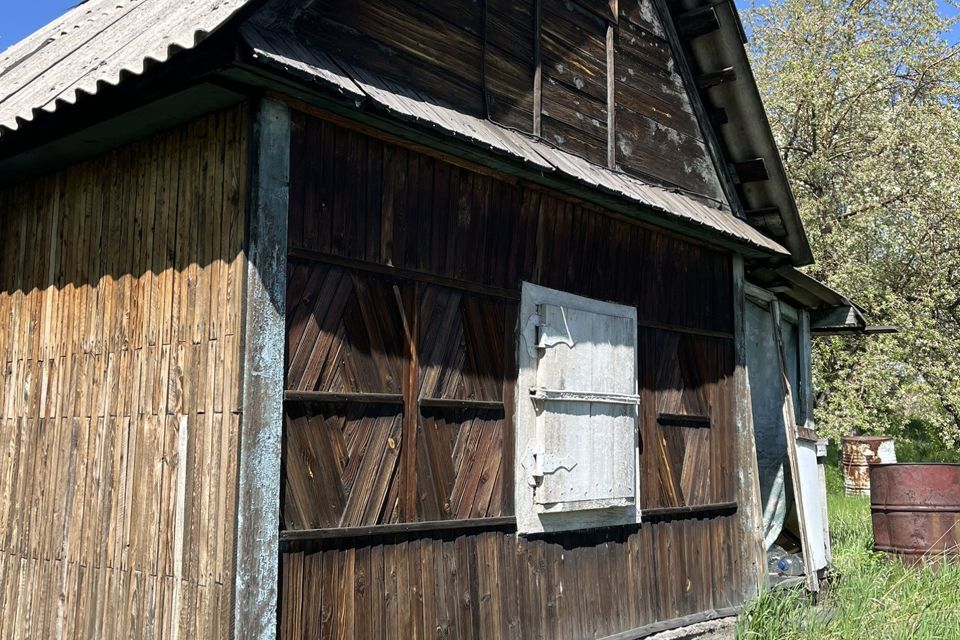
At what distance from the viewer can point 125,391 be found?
4.91 metres

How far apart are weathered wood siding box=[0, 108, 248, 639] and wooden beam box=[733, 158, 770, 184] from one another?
17.0 ft

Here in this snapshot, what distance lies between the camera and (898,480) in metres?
9.73

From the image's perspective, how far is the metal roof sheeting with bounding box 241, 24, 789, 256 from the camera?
4203mm

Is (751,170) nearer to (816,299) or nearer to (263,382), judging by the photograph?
(816,299)

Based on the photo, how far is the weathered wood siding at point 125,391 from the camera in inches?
172

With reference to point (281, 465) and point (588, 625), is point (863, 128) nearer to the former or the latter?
point (588, 625)

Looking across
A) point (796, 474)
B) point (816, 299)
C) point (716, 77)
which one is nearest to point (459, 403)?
point (716, 77)

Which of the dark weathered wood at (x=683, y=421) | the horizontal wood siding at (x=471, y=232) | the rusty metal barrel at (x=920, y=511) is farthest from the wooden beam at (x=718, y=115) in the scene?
the rusty metal barrel at (x=920, y=511)

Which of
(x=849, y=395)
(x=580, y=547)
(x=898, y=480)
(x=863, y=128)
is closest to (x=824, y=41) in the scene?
(x=863, y=128)

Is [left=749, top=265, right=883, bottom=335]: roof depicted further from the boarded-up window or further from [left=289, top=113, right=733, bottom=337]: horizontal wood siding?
the boarded-up window

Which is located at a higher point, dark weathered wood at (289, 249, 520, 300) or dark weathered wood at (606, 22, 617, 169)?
dark weathered wood at (606, 22, 617, 169)

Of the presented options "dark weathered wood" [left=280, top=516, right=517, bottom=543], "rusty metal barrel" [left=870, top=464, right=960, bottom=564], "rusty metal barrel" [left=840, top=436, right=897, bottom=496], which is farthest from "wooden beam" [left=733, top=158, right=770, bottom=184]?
"rusty metal barrel" [left=840, top=436, right=897, bottom=496]

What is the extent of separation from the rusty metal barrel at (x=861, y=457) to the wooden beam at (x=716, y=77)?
12.8m

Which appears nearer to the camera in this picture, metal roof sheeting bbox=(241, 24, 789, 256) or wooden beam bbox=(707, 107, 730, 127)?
metal roof sheeting bbox=(241, 24, 789, 256)
